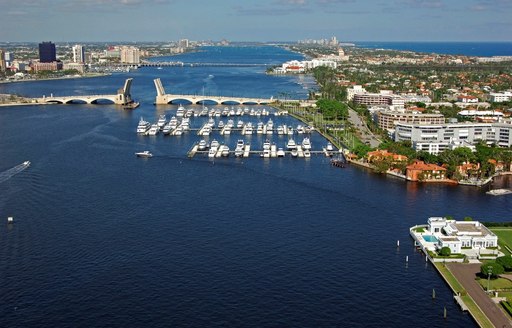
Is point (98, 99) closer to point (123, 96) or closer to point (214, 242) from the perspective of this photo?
point (123, 96)

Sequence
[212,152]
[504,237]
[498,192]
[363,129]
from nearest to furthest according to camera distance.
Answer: [504,237] < [498,192] < [212,152] < [363,129]

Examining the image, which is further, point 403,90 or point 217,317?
point 403,90

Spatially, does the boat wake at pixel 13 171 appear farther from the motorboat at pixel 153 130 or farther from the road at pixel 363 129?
the road at pixel 363 129

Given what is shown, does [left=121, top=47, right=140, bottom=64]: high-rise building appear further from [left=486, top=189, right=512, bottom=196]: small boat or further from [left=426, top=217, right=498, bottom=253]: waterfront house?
[left=426, top=217, right=498, bottom=253]: waterfront house

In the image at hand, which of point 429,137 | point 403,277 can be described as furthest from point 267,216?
point 429,137

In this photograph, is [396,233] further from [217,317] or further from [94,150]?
[94,150]

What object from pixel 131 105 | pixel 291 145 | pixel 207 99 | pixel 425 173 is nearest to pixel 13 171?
pixel 291 145
